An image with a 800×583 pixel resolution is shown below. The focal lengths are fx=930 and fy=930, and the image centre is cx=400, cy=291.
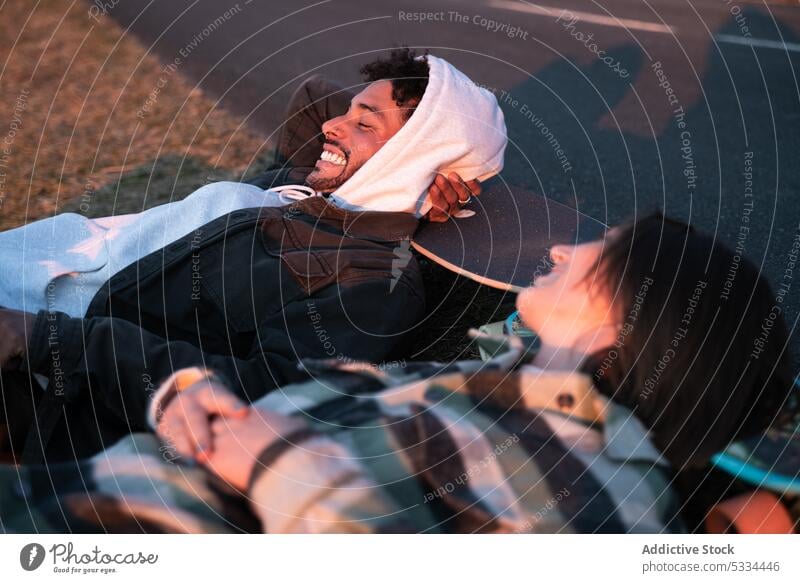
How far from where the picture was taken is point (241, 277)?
2.62 metres

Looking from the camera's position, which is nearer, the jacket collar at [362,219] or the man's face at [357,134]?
the jacket collar at [362,219]

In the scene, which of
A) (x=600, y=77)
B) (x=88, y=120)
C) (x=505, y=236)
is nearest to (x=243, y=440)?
(x=505, y=236)

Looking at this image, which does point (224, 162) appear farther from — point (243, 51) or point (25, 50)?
point (25, 50)

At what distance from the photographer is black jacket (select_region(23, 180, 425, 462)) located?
212 cm

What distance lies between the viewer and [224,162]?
13.9 feet

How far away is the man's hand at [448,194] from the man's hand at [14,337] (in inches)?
51.2

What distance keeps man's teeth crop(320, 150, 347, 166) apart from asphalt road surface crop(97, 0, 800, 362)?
52.6 inches

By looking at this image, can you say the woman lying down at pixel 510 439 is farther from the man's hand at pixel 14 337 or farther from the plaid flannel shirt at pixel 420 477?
the man's hand at pixel 14 337

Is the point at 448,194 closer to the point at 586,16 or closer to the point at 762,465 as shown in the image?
the point at 762,465

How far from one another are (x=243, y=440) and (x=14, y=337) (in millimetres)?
687

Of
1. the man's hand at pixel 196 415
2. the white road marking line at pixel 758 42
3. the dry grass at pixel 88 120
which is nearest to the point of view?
the man's hand at pixel 196 415

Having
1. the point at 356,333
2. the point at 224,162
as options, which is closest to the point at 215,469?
the point at 356,333

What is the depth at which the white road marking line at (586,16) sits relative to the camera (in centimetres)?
615

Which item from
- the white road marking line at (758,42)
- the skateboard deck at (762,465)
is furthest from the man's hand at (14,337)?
the white road marking line at (758,42)
